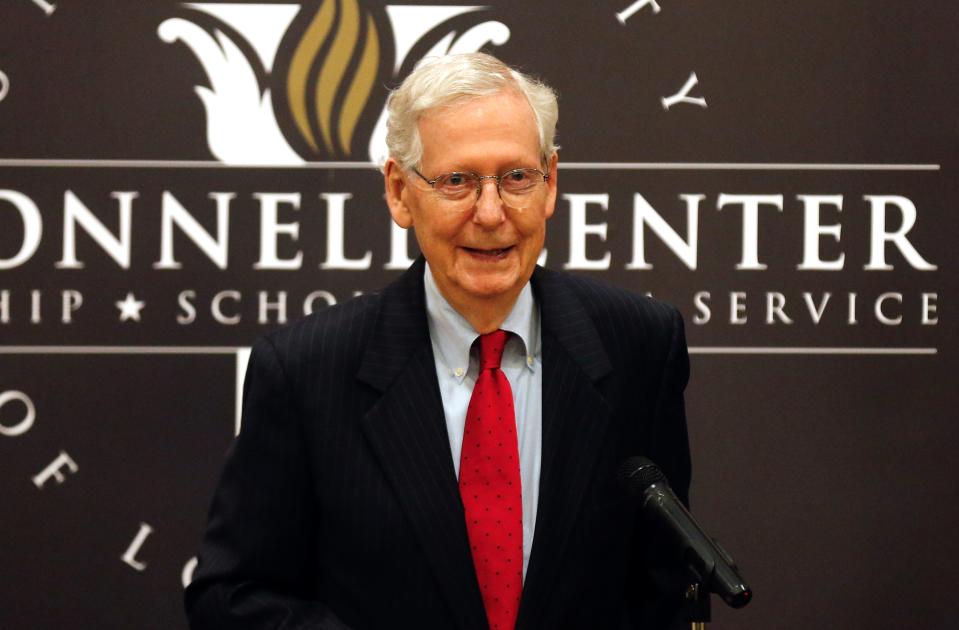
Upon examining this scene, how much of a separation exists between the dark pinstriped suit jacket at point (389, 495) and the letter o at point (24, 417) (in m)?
1.34

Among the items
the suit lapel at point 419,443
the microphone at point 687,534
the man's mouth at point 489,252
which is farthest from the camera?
the man's mouth at point 489,252

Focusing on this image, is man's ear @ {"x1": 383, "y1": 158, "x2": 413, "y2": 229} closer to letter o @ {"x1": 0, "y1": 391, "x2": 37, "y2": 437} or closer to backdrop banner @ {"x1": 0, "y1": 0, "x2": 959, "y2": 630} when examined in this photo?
backdrop banner @ {"x1": 0, "y1": 0, "x2": 959, "y2": 630}

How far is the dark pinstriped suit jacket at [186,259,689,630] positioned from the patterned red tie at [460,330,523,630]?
4 cm

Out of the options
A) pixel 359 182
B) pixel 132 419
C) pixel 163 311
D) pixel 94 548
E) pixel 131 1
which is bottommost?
pixel 94 548

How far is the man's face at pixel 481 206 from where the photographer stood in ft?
5.72

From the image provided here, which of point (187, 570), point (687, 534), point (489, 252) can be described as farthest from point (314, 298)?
point (687, 534)

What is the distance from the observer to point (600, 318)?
1941 millimetres

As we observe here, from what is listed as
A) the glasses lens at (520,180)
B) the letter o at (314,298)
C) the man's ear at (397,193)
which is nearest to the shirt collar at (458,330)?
the man's ear at (397,193)

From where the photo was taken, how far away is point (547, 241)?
116 inches

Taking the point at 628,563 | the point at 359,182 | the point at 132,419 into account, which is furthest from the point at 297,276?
the point at 628,563

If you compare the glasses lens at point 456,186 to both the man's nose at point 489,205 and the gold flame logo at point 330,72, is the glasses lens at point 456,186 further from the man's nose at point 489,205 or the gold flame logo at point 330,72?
the gold flame logo at point 330,72

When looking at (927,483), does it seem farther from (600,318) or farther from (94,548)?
(94,548)

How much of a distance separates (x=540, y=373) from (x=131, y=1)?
162cm

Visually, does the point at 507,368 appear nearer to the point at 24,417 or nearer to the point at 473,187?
the point at 473,187
